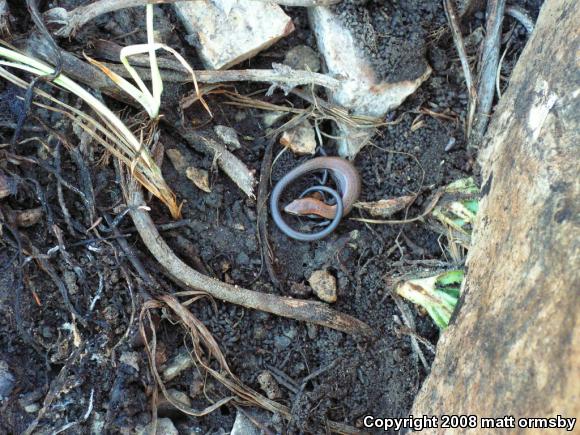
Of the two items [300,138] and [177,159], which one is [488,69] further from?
[177,159]

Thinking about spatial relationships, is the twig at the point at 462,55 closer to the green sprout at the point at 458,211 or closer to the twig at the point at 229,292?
the green sprout at the point at 458,211

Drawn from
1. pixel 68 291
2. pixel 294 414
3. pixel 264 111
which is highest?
pixel 264 111

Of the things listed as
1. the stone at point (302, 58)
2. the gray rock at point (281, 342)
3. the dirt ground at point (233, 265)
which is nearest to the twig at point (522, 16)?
the dirt ground at point (233, 265)

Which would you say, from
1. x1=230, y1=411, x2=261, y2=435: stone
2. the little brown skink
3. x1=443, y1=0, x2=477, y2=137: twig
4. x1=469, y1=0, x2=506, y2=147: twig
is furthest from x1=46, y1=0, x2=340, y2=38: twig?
x1=230, y1=411, x2=261, y2=435: stone

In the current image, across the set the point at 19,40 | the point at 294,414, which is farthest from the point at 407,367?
the point at 19,40

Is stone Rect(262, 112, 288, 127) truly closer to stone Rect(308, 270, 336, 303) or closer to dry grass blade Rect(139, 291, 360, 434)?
stone Rect(308, 270, 336, 303)

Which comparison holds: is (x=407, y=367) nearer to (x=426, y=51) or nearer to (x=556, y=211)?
(x=556, y=211)
